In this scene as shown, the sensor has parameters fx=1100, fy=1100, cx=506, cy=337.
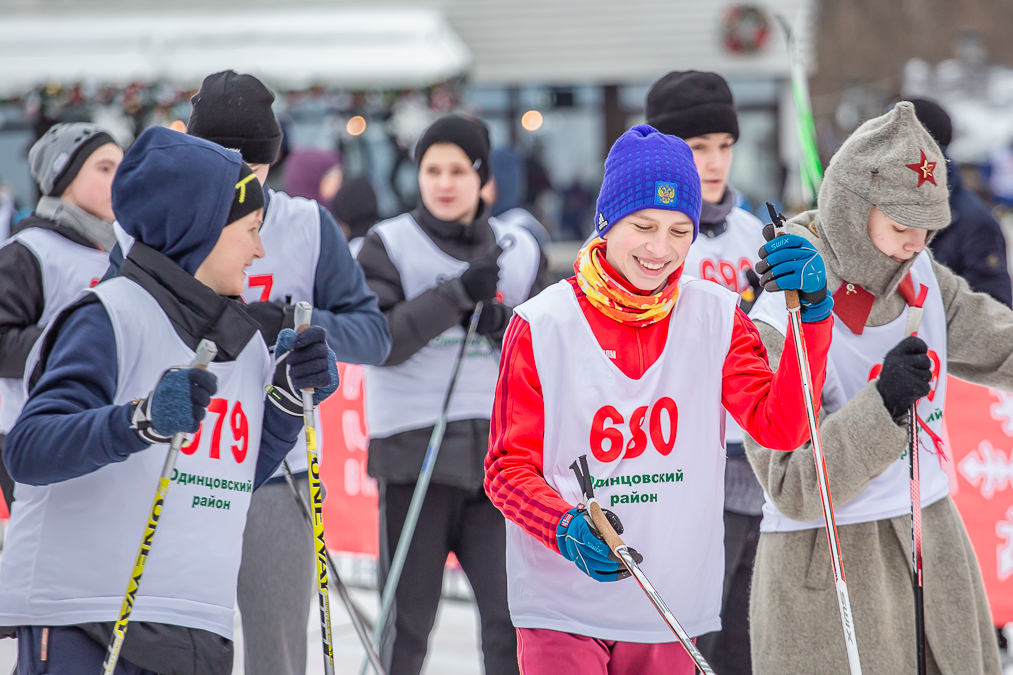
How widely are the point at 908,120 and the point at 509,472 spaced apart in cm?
126

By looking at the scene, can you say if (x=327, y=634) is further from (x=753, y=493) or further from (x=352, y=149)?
(x=352, y=149)

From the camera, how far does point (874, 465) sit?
2441mm

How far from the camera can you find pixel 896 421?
2.41 m

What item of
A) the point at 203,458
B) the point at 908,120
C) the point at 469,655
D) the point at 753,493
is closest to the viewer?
the point at 203,458

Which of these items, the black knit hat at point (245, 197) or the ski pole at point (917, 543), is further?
the ski pole at point (917, 543)

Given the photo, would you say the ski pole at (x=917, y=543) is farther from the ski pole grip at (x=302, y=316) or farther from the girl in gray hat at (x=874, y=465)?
the ski pole grip at (x=302, y=316)

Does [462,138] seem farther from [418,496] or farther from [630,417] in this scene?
[630,417]

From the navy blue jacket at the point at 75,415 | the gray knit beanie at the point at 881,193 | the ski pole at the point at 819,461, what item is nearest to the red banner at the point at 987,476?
the gray knit beanie at the point at 881,193

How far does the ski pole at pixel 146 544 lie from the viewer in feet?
6.41

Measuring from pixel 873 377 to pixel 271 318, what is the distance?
1446 mm

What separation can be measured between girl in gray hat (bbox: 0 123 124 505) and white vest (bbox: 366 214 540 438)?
35.3 inches

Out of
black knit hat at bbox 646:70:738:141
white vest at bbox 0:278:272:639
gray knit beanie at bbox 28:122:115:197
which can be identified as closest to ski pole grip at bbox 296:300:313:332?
white vest at bbox 0:278:272:639

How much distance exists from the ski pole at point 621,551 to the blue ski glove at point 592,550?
0.01m

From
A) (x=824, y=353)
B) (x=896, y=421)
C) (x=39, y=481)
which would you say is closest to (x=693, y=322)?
(x=824, y=353)
